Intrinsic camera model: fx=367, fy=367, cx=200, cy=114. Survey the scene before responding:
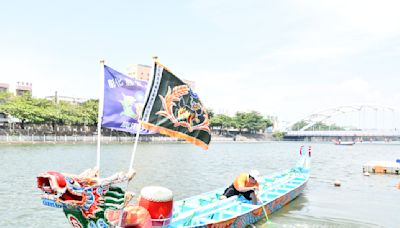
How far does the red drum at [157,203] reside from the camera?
8.86 meters

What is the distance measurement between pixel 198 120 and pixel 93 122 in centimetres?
7734

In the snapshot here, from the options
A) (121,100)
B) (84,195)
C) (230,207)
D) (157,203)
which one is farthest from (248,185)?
(84,195)

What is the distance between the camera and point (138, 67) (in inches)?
5340

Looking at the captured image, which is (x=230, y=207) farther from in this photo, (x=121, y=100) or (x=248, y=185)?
(x=121, y=100)

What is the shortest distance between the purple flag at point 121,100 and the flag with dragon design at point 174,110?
569mm

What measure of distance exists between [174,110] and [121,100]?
1.44 meters

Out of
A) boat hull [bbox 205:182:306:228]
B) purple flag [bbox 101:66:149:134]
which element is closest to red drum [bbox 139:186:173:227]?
purple flag [bbox 101:66:149:134]

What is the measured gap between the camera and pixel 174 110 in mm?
9461

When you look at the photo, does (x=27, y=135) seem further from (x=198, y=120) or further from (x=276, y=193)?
(x=198, y=120)

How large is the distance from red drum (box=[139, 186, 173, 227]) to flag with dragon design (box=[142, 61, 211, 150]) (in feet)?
4.87

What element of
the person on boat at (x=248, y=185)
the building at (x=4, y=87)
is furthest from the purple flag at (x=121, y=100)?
the building at (x=4, y=87)

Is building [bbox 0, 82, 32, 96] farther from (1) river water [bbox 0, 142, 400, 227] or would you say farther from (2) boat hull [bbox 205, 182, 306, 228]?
(2) boat hull [bbox 205, 182, 306, 228]

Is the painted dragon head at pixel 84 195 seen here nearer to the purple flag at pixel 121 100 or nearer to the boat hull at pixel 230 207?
the purple flag at pixel 121 100

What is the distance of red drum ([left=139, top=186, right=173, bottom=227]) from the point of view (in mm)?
8859
